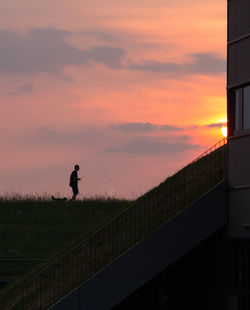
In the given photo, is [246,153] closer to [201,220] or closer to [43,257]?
[201,220]

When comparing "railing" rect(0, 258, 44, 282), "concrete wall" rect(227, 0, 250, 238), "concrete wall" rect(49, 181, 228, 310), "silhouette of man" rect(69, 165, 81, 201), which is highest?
"silhouette of man" rect(69, 165, 81, 201)

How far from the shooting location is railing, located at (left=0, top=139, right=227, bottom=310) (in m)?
26.6

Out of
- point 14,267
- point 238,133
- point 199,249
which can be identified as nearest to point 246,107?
point 238,133

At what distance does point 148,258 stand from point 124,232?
2.55 metres

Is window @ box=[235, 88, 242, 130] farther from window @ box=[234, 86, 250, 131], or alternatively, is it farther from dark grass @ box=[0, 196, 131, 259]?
dark grass @ box=[0, 196, 131, 259]

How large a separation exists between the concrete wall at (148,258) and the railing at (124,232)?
59 centimetres

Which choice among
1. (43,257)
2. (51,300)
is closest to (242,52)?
(51,300)

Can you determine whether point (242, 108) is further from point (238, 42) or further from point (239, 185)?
point (239, 185)

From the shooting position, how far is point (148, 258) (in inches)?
1001

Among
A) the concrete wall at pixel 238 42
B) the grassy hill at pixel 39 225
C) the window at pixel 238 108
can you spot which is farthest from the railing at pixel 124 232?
the grassy hill at pixel 39 225

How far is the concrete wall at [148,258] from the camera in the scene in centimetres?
2530

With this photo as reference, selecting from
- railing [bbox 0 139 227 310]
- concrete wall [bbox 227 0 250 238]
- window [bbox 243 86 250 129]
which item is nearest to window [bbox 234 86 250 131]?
window [bbox 243 86 250 129]

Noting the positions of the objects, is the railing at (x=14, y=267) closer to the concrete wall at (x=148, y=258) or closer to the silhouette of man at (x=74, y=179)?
the silhouette of man at (x=74, y=179)

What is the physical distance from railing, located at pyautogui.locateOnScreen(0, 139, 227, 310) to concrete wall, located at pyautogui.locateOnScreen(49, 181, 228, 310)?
1.95ft
